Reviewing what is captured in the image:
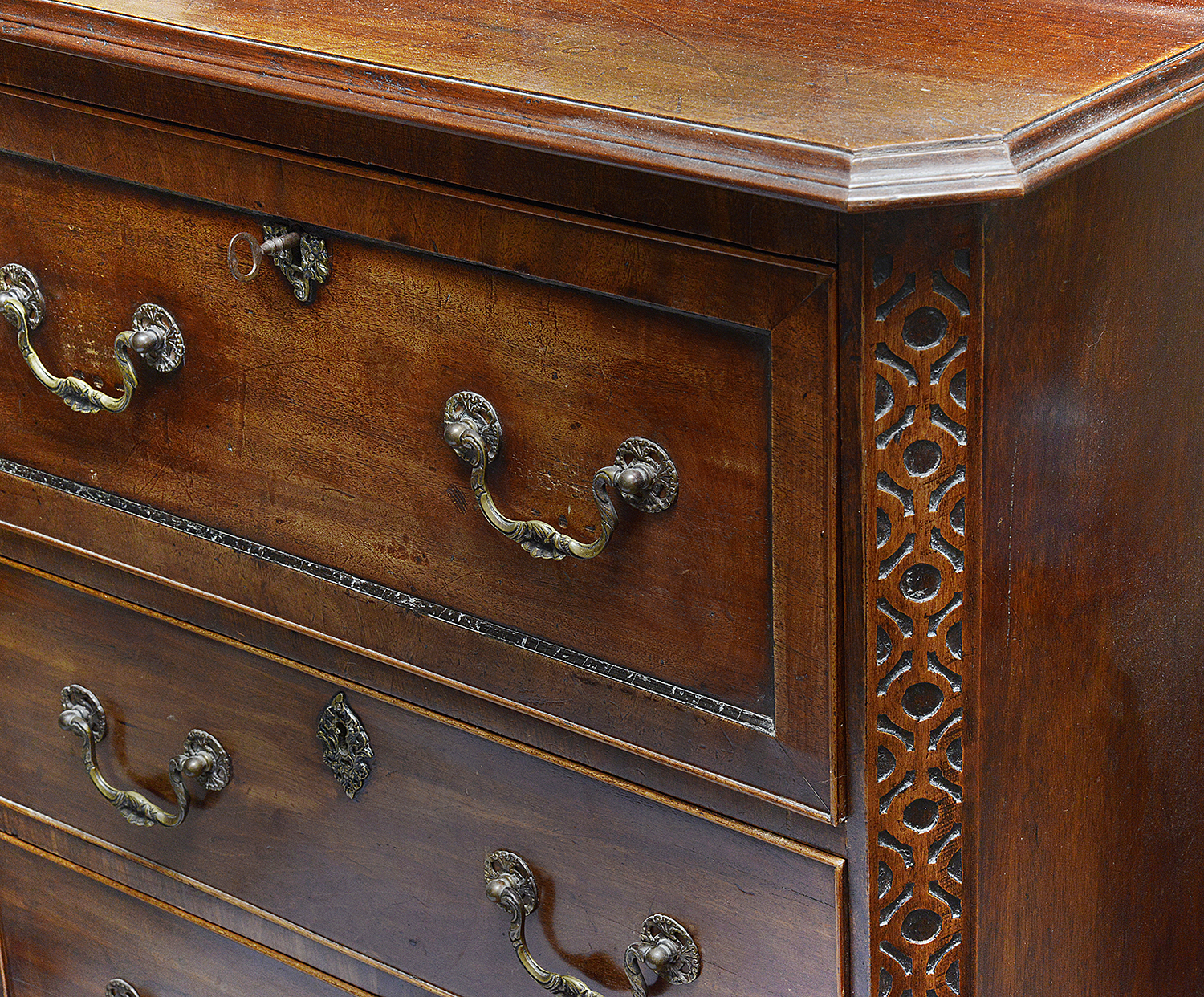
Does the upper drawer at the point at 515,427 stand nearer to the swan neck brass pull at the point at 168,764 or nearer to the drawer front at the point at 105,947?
the swan neck brass pull at the point at 168,764

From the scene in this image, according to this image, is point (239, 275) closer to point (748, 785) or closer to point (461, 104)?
point (461, 104)

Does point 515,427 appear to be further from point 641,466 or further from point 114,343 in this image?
point 114,343

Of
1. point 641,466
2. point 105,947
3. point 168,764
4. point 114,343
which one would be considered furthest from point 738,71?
→ point 105,947

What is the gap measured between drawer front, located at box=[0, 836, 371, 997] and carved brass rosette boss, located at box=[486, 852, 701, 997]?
176mm

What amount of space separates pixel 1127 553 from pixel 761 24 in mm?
291

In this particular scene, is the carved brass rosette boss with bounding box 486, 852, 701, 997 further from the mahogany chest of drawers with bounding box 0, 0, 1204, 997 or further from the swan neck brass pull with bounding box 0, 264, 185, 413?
the swan neck brass pull with bounding box 0, 264, 185, 413

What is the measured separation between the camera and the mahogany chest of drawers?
0.57m

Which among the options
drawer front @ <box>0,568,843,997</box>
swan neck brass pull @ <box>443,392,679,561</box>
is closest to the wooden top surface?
swan neck brass pull @ <box>443,392,679,561</box>

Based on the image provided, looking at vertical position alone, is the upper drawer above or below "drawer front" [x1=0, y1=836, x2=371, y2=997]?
above

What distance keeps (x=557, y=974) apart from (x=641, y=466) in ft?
0.97

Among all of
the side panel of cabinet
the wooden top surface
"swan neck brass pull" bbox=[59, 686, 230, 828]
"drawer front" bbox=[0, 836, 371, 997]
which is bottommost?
"drawer front" bbox=[0, 836, 371, 997]

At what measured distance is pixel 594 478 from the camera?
0.64m

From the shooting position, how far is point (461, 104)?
1.92ft

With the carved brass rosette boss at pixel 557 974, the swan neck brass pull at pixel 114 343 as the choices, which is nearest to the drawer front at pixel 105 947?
the carved brass rosette boss at pixel 557 974
